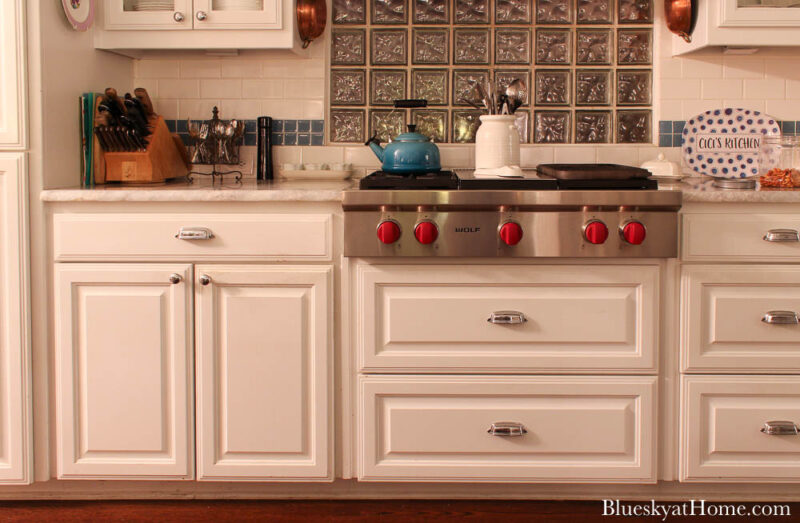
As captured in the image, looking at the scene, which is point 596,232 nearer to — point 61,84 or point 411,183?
point 411,183

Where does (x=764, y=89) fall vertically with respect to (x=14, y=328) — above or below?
above

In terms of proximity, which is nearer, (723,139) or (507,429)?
(507,429)

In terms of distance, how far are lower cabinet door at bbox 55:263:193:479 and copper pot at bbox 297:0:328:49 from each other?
952 millimetres

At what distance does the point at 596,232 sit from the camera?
2150mm

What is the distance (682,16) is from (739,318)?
1.02 metres

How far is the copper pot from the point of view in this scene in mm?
2754

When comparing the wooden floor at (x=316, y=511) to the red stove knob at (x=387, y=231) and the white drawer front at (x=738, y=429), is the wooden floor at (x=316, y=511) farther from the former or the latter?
the red stove knob at (x=387, y=231)

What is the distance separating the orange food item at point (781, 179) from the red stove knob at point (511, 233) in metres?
0.78

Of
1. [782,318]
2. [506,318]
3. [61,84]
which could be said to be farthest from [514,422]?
[61,84]

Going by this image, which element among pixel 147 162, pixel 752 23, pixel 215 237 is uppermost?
pixel 752 23

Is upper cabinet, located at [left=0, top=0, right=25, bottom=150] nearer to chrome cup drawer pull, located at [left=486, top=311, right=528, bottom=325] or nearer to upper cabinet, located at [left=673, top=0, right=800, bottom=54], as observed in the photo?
chrome cup drawer pull, located at [left=486, top=311, right=528, bottom=325]

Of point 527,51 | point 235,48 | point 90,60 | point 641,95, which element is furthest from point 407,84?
point 90,60

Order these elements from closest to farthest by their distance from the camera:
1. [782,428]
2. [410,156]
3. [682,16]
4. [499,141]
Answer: [782,428], [410,156], [499,141], [682,16]

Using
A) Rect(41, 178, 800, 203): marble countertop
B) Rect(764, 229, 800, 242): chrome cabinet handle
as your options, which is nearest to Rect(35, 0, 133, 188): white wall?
Rect(41, 178, 800, 203): marble countertop
